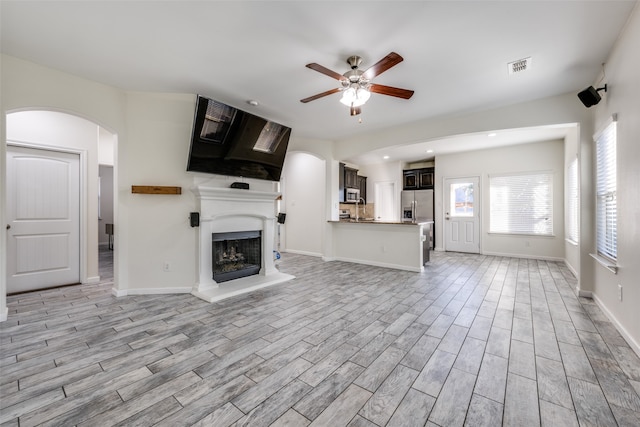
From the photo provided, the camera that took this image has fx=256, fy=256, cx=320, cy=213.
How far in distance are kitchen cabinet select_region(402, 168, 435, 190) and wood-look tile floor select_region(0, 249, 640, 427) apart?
4.61m

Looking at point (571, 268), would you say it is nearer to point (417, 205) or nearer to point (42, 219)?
point (417, 205)

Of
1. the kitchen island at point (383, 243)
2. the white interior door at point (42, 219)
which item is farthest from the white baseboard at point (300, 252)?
the white interior door at point (42, 219)

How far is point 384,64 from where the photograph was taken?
219cm

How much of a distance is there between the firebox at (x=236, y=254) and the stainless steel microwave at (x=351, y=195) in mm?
3484


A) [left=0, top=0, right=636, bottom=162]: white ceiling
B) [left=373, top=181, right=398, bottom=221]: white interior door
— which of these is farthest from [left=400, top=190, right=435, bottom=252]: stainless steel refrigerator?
[left=0, top=0, right=636, bottom=162]: white ceiling

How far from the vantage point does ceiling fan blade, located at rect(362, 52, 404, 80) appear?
205 cm

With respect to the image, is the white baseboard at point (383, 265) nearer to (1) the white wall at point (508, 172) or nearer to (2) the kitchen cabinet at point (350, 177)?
(2) the kitchen cabinet at point (350, 177)

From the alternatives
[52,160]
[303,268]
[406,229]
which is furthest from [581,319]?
[52,160]

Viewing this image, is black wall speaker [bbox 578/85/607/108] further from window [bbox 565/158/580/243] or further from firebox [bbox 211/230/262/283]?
firebox [bbox 211/230/262/283]

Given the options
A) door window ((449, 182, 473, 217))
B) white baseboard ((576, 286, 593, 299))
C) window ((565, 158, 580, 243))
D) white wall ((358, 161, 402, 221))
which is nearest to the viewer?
white baseboard ((576, 286, 593, 299))

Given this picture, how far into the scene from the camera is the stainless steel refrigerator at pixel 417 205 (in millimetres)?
7469

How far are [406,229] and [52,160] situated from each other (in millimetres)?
5823

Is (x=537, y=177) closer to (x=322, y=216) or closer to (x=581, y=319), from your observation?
(x=581, y=319)

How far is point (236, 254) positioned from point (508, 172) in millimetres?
6561
